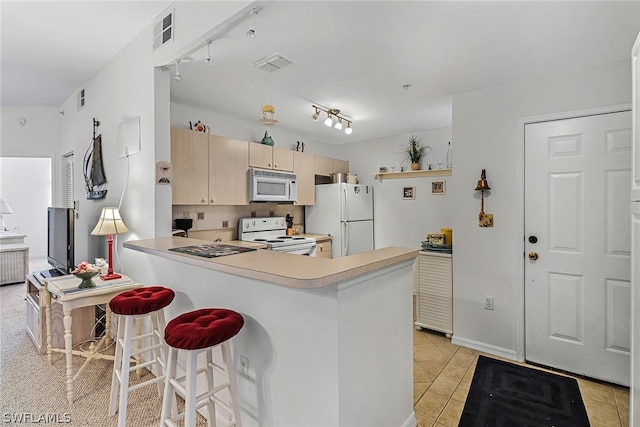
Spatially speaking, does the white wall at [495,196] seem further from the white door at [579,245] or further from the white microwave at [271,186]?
the white microwave at [271,186]

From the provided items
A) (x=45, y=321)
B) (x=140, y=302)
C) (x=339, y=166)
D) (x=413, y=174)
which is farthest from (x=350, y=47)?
(x=45, y=321)

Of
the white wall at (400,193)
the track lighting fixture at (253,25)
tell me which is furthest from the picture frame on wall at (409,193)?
the track lighting fixture at (253,25)

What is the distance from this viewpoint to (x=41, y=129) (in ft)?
14.7

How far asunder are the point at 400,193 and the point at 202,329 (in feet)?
13.7

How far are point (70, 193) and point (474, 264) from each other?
207 inches

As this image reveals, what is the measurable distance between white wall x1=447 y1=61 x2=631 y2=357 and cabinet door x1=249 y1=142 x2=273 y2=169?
2321 millimetres

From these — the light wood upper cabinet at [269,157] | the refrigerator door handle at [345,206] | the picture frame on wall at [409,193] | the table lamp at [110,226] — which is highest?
the light wood upper cabinet at [269,157]

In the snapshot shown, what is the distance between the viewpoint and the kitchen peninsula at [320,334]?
130 centimetres

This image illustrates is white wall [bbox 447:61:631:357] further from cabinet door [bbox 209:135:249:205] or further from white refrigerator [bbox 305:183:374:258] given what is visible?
cabinet door [bbox 209:135:249:205]

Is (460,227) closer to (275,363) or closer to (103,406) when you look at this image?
(275,363)

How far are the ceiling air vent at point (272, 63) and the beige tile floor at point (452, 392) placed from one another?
8.82ft

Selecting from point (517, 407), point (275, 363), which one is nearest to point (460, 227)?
point (517, 407)

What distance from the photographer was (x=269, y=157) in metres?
4.21

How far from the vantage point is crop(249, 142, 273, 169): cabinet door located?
4.00m
